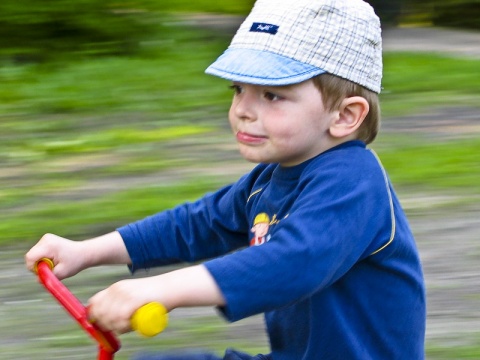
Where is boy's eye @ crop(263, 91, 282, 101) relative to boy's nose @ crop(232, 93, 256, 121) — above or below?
above

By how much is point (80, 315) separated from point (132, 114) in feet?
12.2

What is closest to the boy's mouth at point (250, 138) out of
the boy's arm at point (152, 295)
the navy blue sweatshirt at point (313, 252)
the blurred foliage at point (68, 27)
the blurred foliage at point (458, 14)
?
the navy blue sweatshirt at point (313, 252)

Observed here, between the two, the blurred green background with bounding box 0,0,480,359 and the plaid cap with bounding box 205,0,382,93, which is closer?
the plaid cap with bounding box 205,0,382,93

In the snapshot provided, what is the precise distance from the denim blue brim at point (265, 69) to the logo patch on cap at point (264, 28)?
0.16 ft

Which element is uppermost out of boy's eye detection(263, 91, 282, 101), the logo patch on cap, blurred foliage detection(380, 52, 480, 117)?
the logo patch on cap

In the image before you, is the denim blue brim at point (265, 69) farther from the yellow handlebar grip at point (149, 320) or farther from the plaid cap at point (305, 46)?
the yellow handlebar grip at point (149, 320)

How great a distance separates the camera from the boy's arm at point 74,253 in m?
2.30

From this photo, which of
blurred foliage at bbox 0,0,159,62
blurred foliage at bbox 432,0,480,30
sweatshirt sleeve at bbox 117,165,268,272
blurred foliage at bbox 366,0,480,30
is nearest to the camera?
sweatshirt sleeve at bbox 117,165,268,272

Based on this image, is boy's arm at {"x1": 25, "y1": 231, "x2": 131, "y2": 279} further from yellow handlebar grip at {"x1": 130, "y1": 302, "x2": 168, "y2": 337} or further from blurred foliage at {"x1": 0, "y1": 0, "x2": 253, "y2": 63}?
blurred foliage at {"x1": 0, "y1": 0, "x2": 253, "y2": 63}

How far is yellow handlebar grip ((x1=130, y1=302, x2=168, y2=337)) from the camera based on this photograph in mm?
1753

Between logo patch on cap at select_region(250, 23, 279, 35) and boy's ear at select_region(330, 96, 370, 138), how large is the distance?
210mm

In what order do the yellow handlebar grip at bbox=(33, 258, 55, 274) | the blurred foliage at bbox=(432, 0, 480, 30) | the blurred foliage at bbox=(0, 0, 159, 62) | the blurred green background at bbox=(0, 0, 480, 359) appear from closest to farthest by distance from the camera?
the yellow handlebar grip at bbox=(33, 258, 55, 274), the blurred green background at bbox=(0, 0, 480, 359), the blurred foliage at bbox=(0, 0, 159, 62), the blurred foliage at bbox=(432, 0, 480, 30)

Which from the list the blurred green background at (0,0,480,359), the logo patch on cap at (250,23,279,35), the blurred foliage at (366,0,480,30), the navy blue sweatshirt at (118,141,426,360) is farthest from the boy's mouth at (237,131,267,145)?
the blurred foliage at (366,0,480,30)

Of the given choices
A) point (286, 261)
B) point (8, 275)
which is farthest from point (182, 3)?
point (286, 261)
